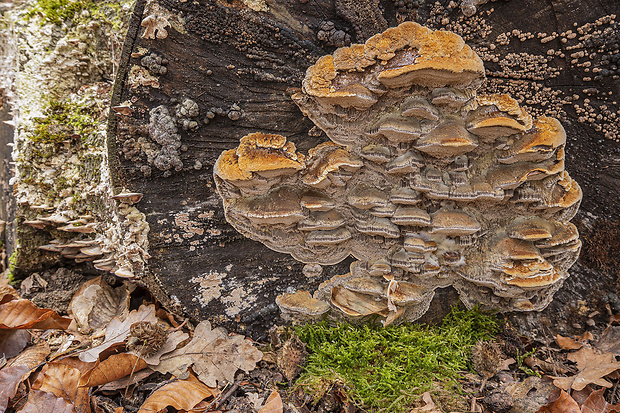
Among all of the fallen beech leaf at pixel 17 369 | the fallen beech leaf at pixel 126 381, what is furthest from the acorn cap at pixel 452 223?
the fallen beech leaf at pixel 17 369

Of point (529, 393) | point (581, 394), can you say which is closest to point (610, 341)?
point (581, 394)

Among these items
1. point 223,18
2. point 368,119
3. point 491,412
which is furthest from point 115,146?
point 491,412

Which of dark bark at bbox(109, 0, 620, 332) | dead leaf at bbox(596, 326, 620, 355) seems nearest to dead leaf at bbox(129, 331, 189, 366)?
dark bark at bbox(109, 0, 620, 332)

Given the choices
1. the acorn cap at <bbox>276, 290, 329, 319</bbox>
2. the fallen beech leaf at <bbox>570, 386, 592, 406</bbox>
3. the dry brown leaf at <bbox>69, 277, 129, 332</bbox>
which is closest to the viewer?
the fallen beech leaf at <bbox>570, 386, 592, 406</bbox>

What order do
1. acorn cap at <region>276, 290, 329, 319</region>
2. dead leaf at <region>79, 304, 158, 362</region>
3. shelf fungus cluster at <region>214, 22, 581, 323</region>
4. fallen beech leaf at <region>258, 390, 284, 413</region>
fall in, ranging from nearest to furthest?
shelf fungus cluster at <region>214, 22, 581, 323</region>, fallen beech leaf at <region>258, 390, 284, 413</region>, dead leaf at <region>79, 304, 158, 362</region>, acorn cap at <region>276, 290, 329, 319</region>

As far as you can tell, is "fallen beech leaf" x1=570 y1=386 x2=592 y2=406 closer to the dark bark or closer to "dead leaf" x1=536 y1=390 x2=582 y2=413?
"dead leaf" x1=536 y1=390 x2=582 y2=413

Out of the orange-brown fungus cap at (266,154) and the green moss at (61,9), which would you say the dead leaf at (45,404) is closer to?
the orange-brown fungus cap at (266,154)
